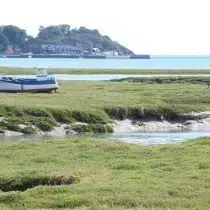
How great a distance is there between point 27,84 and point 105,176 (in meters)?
34.2

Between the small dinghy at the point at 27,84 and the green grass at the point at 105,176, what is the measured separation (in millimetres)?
26796

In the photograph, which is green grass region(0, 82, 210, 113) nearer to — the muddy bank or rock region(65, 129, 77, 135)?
the muddy bank

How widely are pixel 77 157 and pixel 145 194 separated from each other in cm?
666

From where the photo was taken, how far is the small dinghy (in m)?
52.9

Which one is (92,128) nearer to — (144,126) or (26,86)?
(144,126)

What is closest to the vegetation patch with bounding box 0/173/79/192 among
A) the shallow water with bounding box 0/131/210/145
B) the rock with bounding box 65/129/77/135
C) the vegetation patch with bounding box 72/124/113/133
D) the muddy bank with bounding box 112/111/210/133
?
the shallow water with bounding box 0/131/210/145

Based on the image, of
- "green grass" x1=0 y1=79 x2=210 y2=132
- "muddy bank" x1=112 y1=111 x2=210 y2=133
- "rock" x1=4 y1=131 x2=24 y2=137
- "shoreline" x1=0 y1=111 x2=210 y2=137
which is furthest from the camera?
"muddy bank" x1=112 y1=111 x2=210 y2=133

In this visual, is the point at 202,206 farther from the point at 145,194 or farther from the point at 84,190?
the point at 84,190

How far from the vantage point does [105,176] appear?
1961cm

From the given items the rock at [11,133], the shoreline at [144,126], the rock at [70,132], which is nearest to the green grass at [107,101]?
the shoreline at [144,126]

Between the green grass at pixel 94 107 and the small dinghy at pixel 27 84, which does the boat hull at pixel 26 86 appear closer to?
the small dinghy at pixel 27 84

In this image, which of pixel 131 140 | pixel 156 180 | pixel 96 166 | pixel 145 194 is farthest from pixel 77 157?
pixel 131 140

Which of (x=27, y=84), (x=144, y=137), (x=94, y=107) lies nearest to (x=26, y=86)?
(x=27, y=84)

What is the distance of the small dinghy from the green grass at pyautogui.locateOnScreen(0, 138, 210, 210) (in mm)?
26796
